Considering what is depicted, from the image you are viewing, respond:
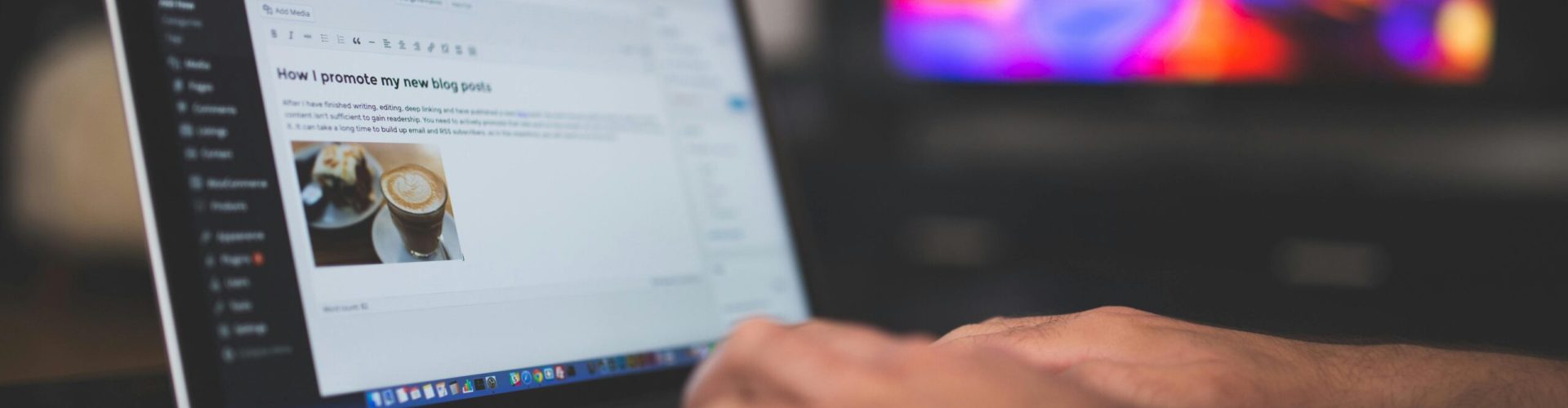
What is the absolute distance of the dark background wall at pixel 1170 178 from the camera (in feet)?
6.98

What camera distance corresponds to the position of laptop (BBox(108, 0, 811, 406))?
460 millimetres

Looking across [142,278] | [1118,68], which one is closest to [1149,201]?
[1118,68]

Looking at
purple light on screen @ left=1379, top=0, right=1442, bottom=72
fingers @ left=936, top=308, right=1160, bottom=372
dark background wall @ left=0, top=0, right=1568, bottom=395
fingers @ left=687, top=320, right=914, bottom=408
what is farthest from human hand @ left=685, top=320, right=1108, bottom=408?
purple light on screen @ left=1379, top=0, right=1442, bottom=72

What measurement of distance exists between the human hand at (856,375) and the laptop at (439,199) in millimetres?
174

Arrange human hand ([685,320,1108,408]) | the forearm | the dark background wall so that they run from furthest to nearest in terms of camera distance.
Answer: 1. the dark background wall
2. the forearm
3. human hand ([685,320,1108,408])

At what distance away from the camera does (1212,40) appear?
2.29m

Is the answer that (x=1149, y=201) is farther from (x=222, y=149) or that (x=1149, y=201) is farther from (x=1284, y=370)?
(x=222, y=149)

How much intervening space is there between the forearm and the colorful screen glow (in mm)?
1874

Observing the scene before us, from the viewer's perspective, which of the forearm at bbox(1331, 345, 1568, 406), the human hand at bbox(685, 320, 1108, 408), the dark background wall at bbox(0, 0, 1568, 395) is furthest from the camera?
the dark background wall at bbox(0, 0, 1568, 395)

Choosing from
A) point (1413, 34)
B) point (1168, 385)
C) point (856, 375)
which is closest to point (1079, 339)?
point (1168, 385)

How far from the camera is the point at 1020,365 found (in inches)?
14.9

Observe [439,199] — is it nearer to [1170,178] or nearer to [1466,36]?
[1170,178]

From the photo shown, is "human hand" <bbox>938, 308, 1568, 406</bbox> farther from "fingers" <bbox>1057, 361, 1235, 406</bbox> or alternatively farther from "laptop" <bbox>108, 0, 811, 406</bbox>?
"laptop" <bbox>108, 0, 811, 406</bbox>

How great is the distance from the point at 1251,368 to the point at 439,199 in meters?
0.36
